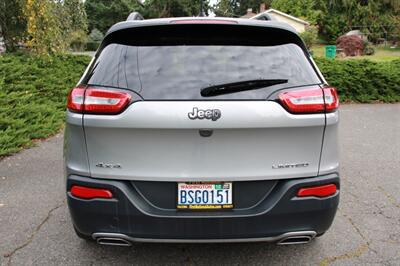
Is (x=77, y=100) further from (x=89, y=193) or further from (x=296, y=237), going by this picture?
(x=296, y=237)

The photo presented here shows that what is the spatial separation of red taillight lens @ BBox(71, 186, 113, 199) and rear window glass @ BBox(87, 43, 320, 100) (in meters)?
0.64

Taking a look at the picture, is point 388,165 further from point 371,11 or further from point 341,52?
point 371,11

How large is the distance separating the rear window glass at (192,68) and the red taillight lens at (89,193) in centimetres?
64

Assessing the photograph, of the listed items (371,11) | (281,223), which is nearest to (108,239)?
(281,223)

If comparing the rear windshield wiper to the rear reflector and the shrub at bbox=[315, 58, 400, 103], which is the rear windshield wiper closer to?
the rear reflector

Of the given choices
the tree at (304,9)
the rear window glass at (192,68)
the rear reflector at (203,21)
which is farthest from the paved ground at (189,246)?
the tree at (304,9)

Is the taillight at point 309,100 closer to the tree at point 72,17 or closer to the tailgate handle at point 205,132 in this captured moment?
the tailgate handle at point 205,132

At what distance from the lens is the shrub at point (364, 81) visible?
1110 centimetres

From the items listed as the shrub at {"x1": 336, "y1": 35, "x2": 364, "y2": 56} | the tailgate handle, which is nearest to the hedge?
the tailgate handle

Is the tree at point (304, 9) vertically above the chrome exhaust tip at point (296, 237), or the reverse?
the chrome exhaust tip at point (296, 237)

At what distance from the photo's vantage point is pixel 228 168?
93.0 inches

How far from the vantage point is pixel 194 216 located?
2379 millimetres

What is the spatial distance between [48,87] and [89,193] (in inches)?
266

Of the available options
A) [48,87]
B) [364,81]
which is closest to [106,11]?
[364,81]
